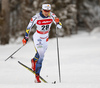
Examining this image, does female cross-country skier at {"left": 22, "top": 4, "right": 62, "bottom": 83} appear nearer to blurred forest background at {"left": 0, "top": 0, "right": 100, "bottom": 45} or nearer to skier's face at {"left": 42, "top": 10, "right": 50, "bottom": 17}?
skier's face at {"left": 42, "top": 10, "right": 50, "bottom": 17}

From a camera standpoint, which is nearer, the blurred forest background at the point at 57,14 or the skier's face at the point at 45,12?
the skier's face at the point at 45,12

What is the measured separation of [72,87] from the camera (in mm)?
4125

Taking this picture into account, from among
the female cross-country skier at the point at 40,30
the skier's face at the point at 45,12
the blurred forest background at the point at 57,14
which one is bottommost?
the blurred forest background at the point at 57,14

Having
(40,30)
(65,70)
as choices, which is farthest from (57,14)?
(40,30)

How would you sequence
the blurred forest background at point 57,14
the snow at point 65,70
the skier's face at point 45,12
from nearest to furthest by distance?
1. the snow at point 65,70
2. the skier's face at point 45,12
3. the blurred forest background at point 57,14

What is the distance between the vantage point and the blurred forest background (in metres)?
13.1

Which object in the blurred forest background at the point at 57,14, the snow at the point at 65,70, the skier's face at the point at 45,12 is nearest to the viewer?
the snow at the point at 65,70

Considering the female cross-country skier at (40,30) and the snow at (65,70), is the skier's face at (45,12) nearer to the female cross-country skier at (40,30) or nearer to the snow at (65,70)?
the female cross-country skier at (40,30)

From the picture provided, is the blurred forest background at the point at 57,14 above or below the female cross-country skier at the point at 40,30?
below

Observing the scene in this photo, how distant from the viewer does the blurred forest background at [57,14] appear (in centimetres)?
1314

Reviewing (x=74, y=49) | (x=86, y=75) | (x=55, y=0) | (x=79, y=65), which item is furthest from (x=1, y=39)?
(x=86, y=75)

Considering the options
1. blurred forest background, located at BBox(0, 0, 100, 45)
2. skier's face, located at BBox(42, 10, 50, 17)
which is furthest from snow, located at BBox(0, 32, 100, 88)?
blurred forest background, located at BBox(0, 0, 100, 45)

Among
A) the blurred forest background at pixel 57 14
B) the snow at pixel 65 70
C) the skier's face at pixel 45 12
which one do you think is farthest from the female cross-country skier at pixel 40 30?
the blurred forest background at pixel 57 14

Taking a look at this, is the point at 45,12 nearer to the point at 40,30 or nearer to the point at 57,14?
the point at 40,30
